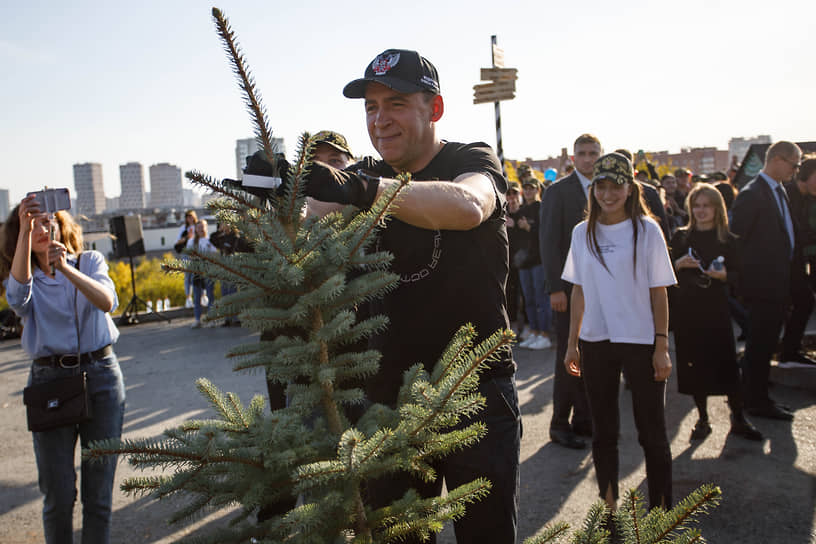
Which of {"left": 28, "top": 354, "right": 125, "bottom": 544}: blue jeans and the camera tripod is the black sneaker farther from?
the camera tripod

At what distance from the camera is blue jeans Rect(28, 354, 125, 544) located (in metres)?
2.96

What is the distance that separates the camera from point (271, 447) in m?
1.19

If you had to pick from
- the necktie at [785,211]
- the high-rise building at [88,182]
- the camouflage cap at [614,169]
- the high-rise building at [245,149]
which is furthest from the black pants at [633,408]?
the high-rise building at [88,182]

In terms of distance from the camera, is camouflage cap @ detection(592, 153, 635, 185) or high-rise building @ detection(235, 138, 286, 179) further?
camouflage cap @ detection(592, 153, 635, 185)

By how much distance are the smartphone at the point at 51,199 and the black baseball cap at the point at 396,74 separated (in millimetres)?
1899

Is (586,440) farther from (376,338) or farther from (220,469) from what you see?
(220,469)

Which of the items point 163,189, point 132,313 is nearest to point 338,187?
point 132,313

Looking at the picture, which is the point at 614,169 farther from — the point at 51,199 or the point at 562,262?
the point at 51,199

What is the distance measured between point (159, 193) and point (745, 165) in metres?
176

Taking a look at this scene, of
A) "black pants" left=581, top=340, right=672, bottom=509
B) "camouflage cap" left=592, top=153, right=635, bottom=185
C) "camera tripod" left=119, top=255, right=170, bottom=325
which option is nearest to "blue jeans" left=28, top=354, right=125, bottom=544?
"black pants" left=581, top=340, right=672, bottom=509

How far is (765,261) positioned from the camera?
4898mm

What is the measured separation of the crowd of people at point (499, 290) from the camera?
191 centimetres

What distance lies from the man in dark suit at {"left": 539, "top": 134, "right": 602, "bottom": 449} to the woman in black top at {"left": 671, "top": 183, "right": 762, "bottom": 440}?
2.87 feet

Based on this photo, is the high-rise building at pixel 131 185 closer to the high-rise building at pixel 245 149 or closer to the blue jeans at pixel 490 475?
the blue jeans at pixel 490 475
